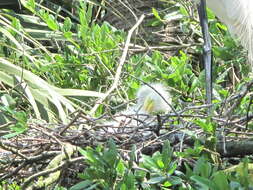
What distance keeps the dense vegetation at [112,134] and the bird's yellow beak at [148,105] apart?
0.09 meters

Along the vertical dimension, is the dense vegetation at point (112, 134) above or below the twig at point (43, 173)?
above

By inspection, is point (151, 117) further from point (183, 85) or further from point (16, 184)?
point (16, 184)

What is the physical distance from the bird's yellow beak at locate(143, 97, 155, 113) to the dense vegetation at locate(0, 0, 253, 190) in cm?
9

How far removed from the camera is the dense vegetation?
1.15 metres

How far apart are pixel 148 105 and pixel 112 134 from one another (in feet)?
1.33

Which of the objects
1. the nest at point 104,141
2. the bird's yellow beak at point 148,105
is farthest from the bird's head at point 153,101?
the nest at point 104,141

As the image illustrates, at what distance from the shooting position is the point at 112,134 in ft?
5.06

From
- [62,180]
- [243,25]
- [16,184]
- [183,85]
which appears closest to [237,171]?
[62,180]

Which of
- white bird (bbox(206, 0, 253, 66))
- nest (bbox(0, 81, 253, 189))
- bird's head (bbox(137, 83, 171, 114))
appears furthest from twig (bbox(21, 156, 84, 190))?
white bird (bbox(206, 0, 253, 66))

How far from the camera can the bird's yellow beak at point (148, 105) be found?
1.92 m

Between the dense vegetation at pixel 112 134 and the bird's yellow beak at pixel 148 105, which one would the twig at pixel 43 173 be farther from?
the bird's yellow beak at pixel 148 105

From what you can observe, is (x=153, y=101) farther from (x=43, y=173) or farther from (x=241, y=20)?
(x=43, y=173)

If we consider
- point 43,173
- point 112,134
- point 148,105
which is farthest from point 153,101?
point 43,173

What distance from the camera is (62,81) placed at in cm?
244
